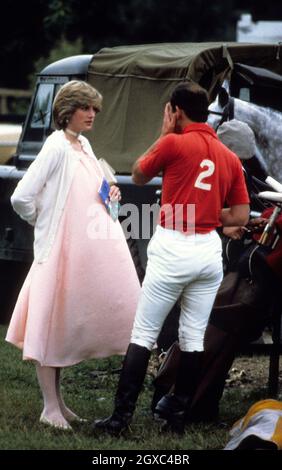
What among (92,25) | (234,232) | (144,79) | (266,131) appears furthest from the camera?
(92,25)

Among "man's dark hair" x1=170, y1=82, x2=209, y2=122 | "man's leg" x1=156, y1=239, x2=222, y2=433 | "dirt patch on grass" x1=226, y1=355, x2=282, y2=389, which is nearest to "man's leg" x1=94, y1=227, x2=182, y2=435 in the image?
"man's leg" x1=156, y1=239, x2=222, y2=433

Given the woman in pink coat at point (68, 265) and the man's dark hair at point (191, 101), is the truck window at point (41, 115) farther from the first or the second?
the man's dark hair at point (191, 101)

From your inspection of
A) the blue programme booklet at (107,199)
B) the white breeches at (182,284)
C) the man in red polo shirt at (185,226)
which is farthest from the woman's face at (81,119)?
the white breeches at (182,284)

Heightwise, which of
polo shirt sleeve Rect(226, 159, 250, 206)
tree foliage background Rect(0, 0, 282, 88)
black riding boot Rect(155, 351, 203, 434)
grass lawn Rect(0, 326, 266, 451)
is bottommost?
tree foliage background Rect(0, 0, 282, 88)

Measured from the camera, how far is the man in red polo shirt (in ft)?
21.7

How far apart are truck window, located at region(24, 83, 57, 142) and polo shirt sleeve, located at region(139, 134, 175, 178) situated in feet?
16.0

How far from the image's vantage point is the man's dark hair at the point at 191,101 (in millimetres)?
6633

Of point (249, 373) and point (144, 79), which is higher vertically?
point (144, 79)

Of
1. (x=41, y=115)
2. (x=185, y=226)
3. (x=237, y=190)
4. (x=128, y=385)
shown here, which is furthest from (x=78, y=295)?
(x=41, y=115)

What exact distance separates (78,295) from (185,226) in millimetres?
782

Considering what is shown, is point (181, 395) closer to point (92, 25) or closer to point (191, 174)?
point (191, 174)

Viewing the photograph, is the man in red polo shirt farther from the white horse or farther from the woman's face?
the white horse

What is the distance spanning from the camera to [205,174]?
662 centimetres

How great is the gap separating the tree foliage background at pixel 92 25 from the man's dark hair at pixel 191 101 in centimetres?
2382
